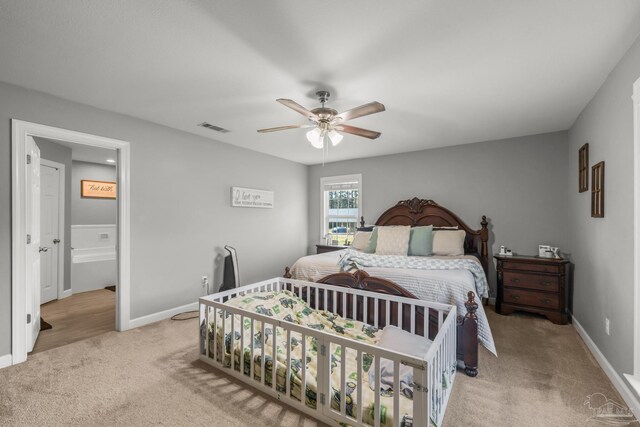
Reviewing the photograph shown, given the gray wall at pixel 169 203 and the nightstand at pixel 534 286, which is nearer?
the gray wall at pixel 169 203

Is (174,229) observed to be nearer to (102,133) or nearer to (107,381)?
(102,133)

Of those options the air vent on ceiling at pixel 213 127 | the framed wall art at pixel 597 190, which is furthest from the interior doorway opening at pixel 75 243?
the framed wall art at pixel 597 190

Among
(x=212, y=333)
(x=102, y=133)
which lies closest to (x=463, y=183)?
(x=212, y=333)

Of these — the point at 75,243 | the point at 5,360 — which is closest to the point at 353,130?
the point at 5,360

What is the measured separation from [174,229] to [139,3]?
260 cm

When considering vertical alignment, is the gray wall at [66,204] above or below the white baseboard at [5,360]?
above

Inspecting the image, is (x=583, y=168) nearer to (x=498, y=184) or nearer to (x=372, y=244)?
(x=498, y=184)

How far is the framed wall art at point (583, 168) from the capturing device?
289cm

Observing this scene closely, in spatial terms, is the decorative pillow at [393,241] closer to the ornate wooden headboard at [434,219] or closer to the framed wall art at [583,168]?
the ornate wooden headboard at [434,219]

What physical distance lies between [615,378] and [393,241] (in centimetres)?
238

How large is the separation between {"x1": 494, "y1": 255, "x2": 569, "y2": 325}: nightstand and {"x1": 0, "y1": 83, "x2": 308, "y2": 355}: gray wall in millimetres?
3435

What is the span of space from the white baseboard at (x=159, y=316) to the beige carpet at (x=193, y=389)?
1.22 ft

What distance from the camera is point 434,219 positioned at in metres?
4.57

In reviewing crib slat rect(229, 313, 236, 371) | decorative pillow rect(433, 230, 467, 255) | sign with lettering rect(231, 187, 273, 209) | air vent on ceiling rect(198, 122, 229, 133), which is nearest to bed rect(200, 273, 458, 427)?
crib slat rect(229, 313, 236, 371)
